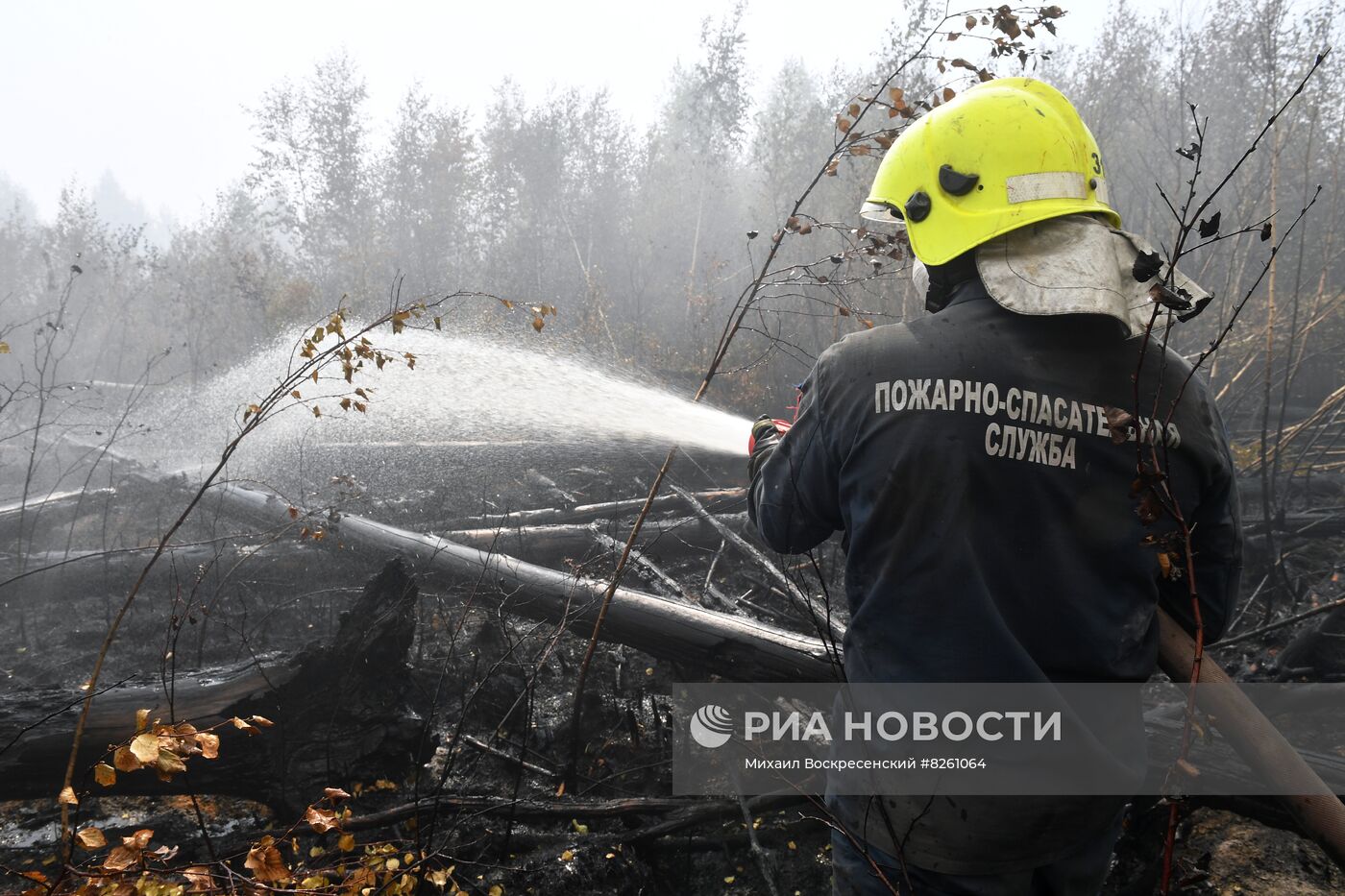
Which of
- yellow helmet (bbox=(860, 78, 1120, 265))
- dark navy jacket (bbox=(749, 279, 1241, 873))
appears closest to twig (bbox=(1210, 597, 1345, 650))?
dark navy jacket (bbox=(749, 279, 1241, 873))

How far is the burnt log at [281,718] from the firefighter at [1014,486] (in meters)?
2.47

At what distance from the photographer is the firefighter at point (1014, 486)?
154 centimetres

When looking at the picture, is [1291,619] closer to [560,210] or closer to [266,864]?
[266,864]

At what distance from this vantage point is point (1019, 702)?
156cm

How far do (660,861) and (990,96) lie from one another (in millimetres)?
2998

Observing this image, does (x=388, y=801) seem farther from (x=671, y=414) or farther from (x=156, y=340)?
(x=156, y=340)

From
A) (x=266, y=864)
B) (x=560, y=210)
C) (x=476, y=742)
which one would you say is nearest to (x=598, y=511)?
(x=476, y=742)

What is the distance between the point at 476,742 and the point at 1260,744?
10.3ft

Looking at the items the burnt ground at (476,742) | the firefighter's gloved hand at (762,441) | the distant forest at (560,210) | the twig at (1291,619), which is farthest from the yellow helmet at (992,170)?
the distant forest at (560,210)

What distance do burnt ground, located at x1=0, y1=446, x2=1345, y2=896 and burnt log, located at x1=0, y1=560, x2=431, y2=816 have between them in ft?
0.29

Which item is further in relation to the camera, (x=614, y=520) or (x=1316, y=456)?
(x=1316, y=456)

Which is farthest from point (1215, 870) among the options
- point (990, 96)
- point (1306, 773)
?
point (990, 96)

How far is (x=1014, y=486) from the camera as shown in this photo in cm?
154

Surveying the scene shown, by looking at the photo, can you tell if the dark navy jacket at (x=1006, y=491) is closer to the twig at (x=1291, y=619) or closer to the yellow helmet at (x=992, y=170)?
the yellow helmet at (x=992, y=170)
